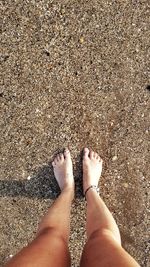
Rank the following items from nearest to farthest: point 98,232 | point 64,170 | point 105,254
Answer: point 105,254
point 98,232
point 64,170

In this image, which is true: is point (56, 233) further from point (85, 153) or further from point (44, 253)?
point (85, 153)

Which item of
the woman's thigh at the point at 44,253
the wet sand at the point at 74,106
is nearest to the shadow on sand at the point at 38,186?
the wet sand at the point at 74,106

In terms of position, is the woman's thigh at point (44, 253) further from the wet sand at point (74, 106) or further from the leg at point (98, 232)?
the wet sand at point (74, 106)

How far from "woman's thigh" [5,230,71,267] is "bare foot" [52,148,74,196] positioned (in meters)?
0.44

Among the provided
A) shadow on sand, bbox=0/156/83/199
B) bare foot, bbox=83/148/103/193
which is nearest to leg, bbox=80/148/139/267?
bare foot, bbox=83/148/103/193

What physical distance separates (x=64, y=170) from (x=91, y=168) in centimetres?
15

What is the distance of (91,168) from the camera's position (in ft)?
8.23

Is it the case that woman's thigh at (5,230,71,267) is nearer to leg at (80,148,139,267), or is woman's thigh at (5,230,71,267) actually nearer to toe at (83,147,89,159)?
leg at (80,148,139,267)

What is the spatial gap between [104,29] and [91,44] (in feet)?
0.35

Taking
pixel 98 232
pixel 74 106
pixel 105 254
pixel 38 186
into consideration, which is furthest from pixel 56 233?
pixel 74 106

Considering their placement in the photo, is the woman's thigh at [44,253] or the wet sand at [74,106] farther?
the wet sand at [74,106]

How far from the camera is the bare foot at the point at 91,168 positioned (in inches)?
98.8

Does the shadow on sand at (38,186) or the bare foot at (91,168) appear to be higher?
the bare foot at (91,168)

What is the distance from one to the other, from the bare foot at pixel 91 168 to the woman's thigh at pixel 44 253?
0.48 m
